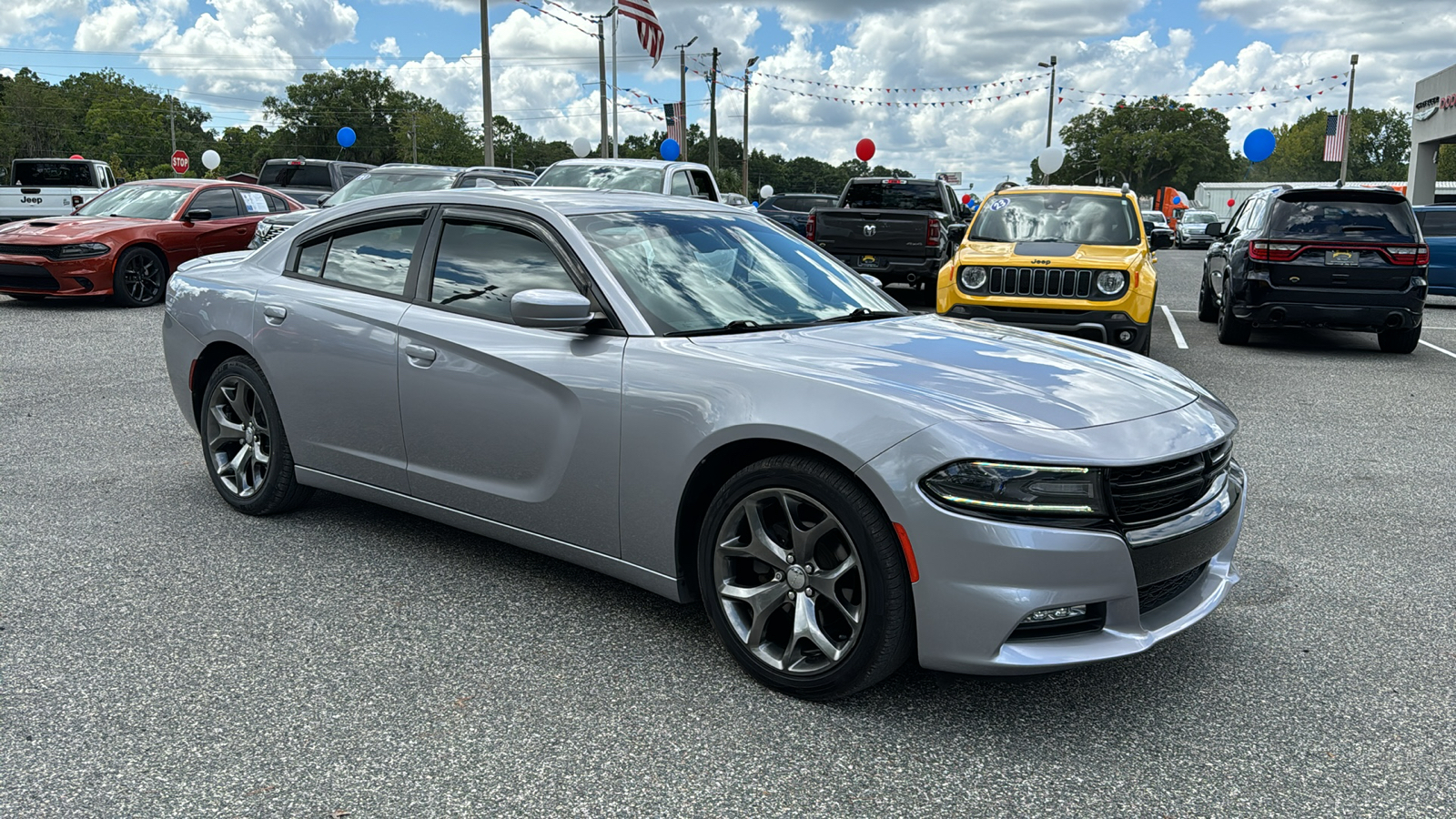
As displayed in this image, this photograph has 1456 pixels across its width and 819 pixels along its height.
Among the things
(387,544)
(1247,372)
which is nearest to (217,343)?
(387,544)

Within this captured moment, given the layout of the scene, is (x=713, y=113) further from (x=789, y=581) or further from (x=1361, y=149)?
(x=1361, y=149)

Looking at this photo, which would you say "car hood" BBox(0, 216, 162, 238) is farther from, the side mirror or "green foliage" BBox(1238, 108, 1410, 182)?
"green foliage" BBox(1238, 108, 1410, 182)

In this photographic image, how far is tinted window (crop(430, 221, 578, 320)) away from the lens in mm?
3975

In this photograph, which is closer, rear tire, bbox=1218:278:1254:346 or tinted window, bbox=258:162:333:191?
rear tire, bbox=1218:278:1254:346

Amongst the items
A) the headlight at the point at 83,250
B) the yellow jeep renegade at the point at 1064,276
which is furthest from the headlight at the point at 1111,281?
the headlight at the point at 83,250

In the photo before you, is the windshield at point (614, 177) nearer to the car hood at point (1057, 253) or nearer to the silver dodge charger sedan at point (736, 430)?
the car hood at point (1057, 253)

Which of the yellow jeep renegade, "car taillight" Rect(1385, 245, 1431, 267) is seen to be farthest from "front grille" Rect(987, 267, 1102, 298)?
"car taillight" Rect(1385, 245, 1431, 267)

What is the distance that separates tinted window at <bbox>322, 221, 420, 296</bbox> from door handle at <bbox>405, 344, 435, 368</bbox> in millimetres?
302

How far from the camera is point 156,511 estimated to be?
200 inches

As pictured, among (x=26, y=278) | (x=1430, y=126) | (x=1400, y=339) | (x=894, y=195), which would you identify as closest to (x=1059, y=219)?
(x=1400, y=339)

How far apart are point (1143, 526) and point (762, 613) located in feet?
3.59

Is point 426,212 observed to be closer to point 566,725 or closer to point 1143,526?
point 566,725

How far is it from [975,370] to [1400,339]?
34.1 ft

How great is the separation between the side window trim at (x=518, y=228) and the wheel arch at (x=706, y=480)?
61cm
